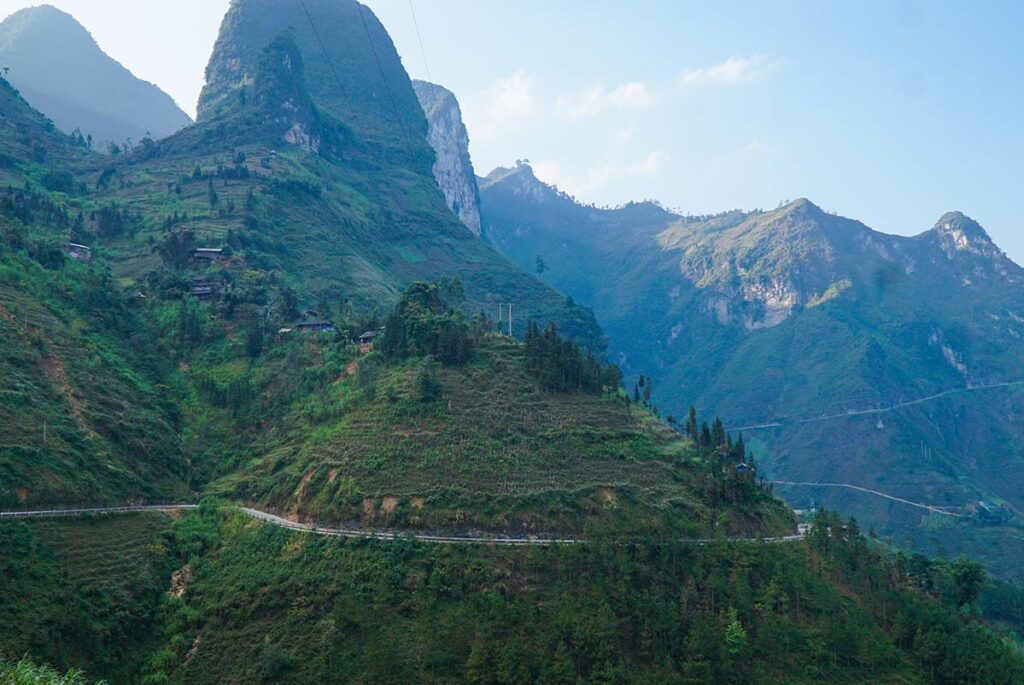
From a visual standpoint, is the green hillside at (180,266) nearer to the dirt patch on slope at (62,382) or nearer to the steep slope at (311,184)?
the dirt patch on slope at (62,382)

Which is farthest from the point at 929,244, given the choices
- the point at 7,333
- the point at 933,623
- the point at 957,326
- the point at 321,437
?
the point at 7,333

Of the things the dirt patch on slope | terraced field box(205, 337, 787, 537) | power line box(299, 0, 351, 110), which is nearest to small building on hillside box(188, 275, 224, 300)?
the dirt patch on slope

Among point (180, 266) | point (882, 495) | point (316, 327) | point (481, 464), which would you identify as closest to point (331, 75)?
point (180, 266)

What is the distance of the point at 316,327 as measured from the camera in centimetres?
8112

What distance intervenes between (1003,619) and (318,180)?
11100 cm

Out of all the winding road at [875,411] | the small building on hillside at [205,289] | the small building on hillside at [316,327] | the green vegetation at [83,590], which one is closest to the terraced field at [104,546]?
the green vegetation at [83,590]

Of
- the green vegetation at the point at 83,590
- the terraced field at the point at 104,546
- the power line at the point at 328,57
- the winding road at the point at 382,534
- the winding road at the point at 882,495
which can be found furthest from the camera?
the power line at the point at 328,57

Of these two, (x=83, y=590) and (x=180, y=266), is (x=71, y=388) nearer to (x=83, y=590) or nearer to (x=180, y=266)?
(x=83, y=590)

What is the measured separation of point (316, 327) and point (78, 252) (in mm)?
A: 29484

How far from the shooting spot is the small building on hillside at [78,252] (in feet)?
279

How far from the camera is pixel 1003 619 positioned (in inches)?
2766

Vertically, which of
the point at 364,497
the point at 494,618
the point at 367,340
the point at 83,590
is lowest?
the point at 83,590

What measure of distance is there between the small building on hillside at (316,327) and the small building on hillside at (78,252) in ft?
86.6

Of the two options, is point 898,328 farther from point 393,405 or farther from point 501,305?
point 393,405
